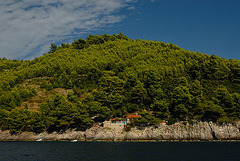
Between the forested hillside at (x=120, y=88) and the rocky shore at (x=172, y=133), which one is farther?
the forested hillside at (x=120, y=88)

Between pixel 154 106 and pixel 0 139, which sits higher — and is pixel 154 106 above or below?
above

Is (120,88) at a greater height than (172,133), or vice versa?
(120,88)

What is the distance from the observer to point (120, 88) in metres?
101

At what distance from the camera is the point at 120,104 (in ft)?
298

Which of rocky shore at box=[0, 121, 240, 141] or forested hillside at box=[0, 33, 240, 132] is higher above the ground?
forested hillside at box=[0, 33, 240, 132]

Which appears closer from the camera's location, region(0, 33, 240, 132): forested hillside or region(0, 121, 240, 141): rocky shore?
region(0, 121, 240, 141): rocky shore

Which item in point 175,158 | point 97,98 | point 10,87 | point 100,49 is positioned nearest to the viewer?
point 175,158

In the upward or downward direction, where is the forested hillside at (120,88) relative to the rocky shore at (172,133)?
upward

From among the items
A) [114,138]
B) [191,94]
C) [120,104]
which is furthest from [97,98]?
[191,94]

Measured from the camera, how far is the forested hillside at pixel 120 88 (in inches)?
A: 3305

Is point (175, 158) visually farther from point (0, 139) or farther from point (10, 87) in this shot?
point (10, 87)

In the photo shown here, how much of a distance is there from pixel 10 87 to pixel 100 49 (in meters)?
79.4

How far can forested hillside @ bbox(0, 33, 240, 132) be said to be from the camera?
83938 mm

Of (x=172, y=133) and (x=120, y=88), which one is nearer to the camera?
(x=172, y=133)
